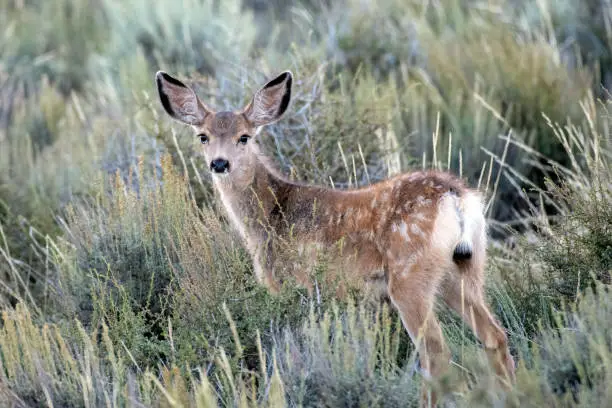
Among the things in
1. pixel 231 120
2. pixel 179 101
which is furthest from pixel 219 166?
pixel 179 101

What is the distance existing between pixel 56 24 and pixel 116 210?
8.53m

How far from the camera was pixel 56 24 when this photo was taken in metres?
14.0

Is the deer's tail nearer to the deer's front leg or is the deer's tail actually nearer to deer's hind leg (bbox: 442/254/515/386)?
deer's hind leg (bbox: 442/254/515/386)

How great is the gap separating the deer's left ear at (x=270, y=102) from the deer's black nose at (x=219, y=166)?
0.56 metres

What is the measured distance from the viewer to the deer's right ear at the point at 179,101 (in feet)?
21.9

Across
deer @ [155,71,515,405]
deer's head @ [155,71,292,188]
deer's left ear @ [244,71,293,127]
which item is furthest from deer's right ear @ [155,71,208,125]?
deer @ [155,71,515,405]

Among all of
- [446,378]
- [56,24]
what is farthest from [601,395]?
[56,24]

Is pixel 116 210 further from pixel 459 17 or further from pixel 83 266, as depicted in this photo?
pixel 459 17

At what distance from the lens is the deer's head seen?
21.1 feet

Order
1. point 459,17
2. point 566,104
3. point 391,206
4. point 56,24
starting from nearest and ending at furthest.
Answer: point 391,206 < point 566,104 < point 459,17 < point 56,24

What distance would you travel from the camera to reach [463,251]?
520 cm

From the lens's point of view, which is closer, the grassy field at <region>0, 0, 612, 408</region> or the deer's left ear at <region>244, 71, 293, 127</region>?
the grassy field at <region>0, 0, 612, 408</region>

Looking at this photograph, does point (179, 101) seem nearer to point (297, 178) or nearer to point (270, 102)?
point (270, 102)

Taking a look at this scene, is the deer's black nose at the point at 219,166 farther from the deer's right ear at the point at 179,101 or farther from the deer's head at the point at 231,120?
the deer's right ear at the point at 179,101
